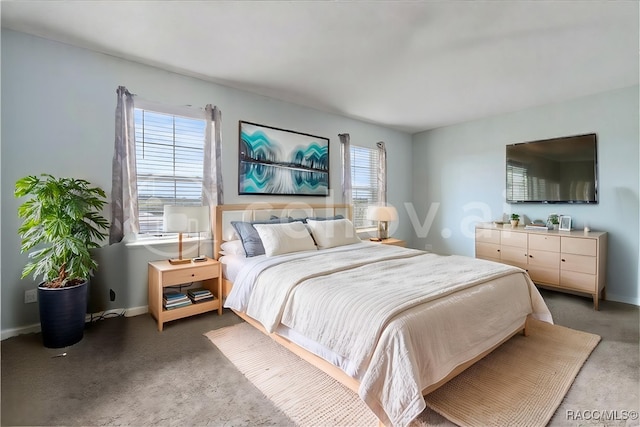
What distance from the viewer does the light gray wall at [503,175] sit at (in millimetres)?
3461

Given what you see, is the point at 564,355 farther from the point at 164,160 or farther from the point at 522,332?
the point at 164,160

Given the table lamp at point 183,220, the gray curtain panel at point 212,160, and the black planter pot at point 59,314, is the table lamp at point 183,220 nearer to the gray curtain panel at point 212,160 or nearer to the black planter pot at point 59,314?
the gray curtain panel at point 212,160

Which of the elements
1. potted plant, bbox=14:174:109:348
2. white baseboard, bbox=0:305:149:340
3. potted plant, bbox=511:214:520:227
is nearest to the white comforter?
white baseboard, bbox=0:305:149:340

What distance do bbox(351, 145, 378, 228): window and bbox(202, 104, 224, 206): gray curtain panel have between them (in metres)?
2.19

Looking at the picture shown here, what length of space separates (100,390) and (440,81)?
3.93 metres

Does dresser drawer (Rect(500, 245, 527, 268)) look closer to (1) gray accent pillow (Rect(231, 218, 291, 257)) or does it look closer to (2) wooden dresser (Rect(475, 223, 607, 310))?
(2) wooden dresser (Rect(475, 223, 607, 310))

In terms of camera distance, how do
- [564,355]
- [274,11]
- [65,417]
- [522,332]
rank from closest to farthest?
[65,417]
[274,11]
[564,355]
[522,332]

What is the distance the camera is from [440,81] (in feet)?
10.8

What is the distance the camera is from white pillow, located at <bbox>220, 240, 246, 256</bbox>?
10.3ft

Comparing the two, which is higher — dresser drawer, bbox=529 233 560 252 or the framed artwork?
the framed artwork

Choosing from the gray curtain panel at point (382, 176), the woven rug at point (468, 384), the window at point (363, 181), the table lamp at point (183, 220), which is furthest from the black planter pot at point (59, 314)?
the gray curtain panel at point (382, 176)

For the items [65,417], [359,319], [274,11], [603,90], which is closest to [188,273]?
[65,417]

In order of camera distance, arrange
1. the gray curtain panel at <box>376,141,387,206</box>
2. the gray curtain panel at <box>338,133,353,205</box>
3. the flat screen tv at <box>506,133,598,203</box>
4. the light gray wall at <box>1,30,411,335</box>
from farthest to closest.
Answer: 1. the gray curtain panel at <box>376,141,387,206</box>
2. the gray curtain panel at <box>338,133,353,205</box>
3. the flat screen tv at <box>506,133,598,203</box>
4. the light gray wall at <box>1,30,411,335</box>

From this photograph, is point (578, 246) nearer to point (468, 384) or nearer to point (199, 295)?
point (468, 384)
